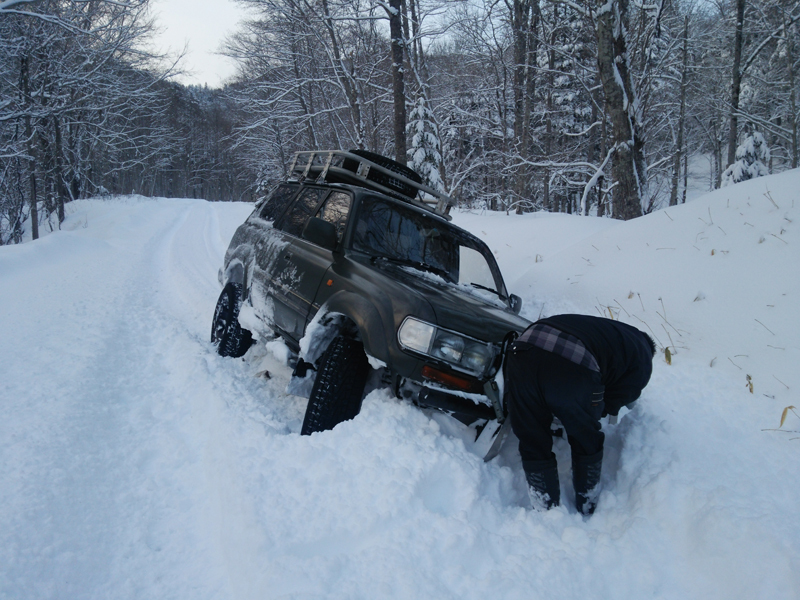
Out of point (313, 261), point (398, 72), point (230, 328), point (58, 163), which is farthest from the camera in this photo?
point (58, 163)

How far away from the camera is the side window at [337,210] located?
345 centimetres

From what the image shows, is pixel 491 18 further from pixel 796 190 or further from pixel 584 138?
pixel 796 190

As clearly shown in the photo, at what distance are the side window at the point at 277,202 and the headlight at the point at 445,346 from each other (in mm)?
2639

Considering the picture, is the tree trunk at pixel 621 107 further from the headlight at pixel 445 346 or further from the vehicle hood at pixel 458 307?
the headlight at pixel 445 346

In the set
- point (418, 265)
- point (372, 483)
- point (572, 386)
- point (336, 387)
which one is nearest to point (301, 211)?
point (418, 265)

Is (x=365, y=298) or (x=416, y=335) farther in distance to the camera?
(x=365, y=298)

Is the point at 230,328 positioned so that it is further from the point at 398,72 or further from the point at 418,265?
the point at 398,72

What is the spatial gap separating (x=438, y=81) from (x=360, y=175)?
1754 cm

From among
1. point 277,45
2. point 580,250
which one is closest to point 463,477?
point 580,250

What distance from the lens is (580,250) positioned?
6.58 meters

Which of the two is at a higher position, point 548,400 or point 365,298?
point 365,298

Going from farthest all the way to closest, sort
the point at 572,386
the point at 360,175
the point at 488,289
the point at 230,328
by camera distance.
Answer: the point at 230,328, the point at 360,175, the point at 488,289, the point at 572,386

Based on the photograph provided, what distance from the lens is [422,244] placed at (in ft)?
11.9

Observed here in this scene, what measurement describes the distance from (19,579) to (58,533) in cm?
24
